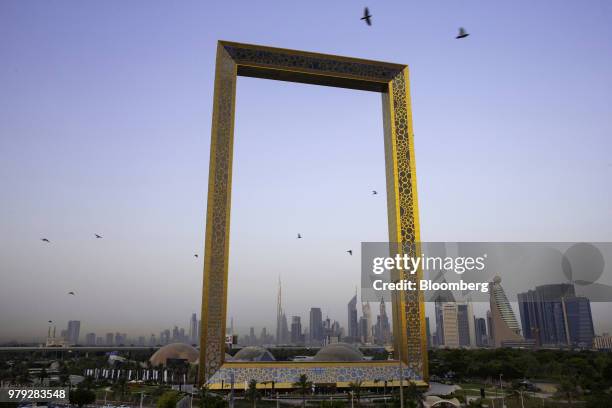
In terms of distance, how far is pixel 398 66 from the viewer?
18.7m

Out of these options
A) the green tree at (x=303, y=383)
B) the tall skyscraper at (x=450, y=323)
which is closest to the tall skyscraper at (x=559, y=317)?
the tall skyscraper at (x=450, y=323)

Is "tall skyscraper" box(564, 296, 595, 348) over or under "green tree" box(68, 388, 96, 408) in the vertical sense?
over

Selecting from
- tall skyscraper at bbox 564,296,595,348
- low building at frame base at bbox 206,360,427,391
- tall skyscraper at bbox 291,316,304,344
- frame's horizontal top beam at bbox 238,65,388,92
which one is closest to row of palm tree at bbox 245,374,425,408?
low building at frame base at bbox 206,360,427,391

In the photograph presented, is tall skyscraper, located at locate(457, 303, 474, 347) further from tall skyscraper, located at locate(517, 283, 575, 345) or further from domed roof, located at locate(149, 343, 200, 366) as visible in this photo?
domed roof, located at locate(149, 343, 200, 366)

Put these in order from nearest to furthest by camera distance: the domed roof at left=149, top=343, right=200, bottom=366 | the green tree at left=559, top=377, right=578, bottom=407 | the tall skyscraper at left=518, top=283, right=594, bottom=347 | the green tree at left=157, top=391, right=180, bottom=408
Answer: the green tree at left=157, top=391, right=180, bottom=408
the green tree at left=559, top=377, right=578, bottom=407
the domed roof at left=149, top=343, right=200, bottom=366
the tall skyscraper at left=518, top=283, right=594, bottom=347

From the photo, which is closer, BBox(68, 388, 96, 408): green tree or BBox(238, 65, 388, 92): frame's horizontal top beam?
BBox(68, 388, 96, 408): green tree

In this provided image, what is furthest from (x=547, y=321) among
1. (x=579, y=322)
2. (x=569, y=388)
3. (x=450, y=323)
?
(x=569, y=388)

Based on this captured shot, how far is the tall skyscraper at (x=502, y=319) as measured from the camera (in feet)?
174

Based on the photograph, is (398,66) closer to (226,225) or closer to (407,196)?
(407,196)

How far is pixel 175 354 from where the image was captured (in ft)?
112

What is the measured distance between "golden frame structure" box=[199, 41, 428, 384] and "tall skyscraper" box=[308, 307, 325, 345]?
65.9 metres

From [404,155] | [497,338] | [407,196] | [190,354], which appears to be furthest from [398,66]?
[497,338]

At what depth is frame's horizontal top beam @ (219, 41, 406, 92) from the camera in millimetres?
17672

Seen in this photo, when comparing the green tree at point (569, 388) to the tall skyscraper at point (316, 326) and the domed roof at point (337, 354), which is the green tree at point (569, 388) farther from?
the tall skyscraper at point (316, 326)
